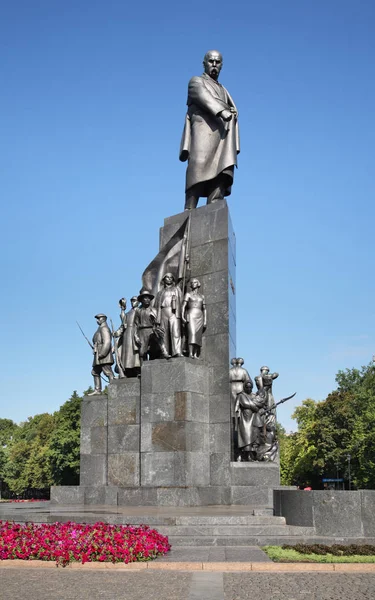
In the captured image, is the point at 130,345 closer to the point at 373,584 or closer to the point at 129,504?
the point at 129,504

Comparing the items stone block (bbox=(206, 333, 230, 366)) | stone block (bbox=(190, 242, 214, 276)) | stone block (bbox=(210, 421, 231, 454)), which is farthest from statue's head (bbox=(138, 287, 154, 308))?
stone block (bbox=(210, 421, 231, 454))

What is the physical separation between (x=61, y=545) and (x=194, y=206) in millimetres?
12750

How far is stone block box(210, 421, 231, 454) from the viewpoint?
1800 centimetres

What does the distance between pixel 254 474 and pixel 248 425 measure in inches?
51.9

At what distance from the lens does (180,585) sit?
8570 mm

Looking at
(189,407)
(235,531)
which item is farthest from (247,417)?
(235,531)

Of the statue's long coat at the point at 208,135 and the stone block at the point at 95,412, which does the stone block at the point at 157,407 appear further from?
the statue's long coat at the point at 208,135

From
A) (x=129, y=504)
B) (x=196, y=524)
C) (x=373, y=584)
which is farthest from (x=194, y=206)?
(x=373, y=584)

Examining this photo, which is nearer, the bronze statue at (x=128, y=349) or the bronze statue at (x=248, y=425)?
the bronze statue at (x=248, y=425)

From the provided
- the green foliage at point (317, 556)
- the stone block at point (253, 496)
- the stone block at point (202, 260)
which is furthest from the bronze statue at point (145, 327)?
the green foliage at point (317, 556)

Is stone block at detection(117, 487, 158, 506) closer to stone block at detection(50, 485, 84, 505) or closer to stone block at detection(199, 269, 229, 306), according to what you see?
stone block at detection(50, 485, 84, 505)

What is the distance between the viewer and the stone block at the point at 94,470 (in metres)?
19.0

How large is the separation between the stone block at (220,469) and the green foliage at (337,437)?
35.7m

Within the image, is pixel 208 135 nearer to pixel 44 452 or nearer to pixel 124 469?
pixel 124 469
